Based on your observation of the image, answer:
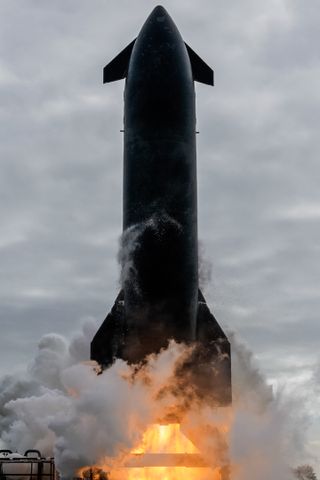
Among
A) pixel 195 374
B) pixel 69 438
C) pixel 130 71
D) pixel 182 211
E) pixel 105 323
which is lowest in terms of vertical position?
pixel 69 438

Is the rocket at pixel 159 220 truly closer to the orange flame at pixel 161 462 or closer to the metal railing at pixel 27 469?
the orange flame at pixel 161 462

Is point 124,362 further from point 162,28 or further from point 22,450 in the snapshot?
point 22,450

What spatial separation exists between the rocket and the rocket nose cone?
0.86 ft

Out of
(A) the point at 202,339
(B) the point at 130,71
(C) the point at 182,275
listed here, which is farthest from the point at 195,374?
(B) the point at 130,71

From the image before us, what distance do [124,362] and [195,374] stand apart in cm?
333

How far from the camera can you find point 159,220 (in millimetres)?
40344

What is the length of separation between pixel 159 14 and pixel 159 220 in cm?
1054

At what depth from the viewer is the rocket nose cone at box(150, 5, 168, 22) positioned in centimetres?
4317

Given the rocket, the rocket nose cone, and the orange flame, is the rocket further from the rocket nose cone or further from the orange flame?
the orange flame

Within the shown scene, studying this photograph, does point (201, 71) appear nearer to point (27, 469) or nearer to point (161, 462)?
point (161, 462)

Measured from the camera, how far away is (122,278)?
136ft

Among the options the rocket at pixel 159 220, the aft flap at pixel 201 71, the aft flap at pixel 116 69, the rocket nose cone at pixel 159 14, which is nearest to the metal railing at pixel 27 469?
the rocket at pixel 159 220

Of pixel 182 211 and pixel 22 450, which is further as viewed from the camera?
pixel 22 450

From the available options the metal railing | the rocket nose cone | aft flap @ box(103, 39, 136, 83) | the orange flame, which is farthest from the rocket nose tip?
the metal railing
